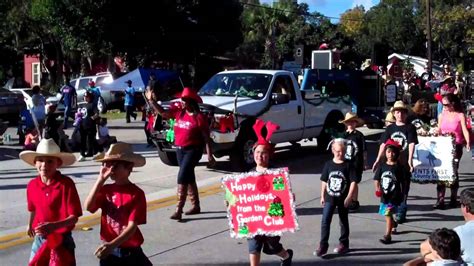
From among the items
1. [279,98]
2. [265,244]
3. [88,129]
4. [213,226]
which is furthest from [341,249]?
[88,129]

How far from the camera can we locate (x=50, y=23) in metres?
33.7

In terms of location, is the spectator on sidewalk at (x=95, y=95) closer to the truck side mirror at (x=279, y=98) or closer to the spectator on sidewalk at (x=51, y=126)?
the spectator on sidewalk at (x=51, y=126)

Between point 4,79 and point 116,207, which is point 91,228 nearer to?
point 116,207

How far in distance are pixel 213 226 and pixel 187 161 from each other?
91cm

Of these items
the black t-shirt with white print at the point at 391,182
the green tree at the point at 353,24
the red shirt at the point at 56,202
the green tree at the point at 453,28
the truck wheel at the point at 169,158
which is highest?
the green tree at the point at 353,24

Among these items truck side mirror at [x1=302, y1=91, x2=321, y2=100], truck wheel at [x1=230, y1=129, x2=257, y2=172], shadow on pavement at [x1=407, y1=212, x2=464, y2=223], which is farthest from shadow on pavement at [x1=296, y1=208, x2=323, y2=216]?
truck side mirror at [x1=302, y1=91, x2=321, y2=100]

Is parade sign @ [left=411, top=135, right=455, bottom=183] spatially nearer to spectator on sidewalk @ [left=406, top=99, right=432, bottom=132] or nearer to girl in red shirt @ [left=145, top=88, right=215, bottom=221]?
spectator on sidewalk @ [left=406, top=99, right=432, bottom=132]

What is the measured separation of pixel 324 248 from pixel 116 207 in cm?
313

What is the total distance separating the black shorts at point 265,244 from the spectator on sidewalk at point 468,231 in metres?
1.99

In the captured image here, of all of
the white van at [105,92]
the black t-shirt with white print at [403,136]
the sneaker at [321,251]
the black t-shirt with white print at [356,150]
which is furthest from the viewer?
the white van at [105,92]

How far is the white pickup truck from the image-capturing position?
1227cm

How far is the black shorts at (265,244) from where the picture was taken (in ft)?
19.8

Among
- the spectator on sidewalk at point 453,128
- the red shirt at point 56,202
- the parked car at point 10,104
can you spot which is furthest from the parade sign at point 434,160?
the parked car at point 10,104

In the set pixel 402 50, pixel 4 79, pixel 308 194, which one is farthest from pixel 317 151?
pixel 402 50
